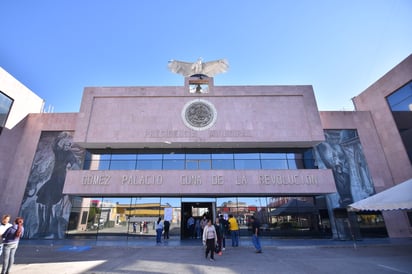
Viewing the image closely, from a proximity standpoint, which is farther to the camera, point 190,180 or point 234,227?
point 190,180

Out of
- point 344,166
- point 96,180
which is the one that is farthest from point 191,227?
point 344,166

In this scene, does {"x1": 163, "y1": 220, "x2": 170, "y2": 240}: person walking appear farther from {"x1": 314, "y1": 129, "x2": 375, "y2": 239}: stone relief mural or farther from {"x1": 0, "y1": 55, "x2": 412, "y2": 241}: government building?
{"x1": 314, "y1": 129, "x2": 375, "y2": 239}: stone relief mural

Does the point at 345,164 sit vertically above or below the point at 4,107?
below

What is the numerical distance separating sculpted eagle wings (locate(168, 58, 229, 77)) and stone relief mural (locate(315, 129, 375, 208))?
38.1 ft

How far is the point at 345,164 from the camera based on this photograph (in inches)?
725

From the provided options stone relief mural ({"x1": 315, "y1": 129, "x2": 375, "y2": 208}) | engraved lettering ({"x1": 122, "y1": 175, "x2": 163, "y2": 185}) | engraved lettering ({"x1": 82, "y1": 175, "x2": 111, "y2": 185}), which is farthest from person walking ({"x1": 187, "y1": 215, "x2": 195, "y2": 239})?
stone relief mural ({"x1": 315, "y1": 129, "x2": 375, "y2": 208})

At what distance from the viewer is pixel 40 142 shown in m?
19.0

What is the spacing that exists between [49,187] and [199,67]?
55.8 feet

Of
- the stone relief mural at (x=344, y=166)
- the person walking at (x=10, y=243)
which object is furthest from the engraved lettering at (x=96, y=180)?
the stone relief mural at (x=344, y=166)

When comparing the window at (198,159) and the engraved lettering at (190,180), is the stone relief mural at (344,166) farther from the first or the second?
the engraved lettering at (190,180)

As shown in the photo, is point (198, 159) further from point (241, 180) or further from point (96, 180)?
point (96, 180)

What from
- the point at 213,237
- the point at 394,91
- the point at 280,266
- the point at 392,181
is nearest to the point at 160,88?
the point at 213,237

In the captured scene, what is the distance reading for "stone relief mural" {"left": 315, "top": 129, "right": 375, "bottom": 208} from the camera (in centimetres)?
1748

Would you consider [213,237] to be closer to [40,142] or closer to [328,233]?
[328,233]
